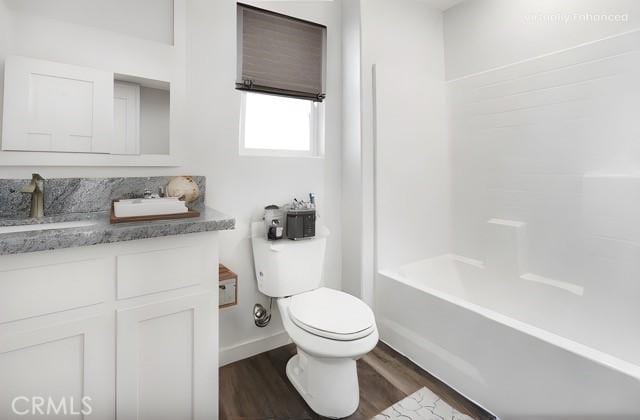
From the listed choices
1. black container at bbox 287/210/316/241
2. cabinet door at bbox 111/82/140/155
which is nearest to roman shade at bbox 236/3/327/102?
cabinet door at bbox 111/82/140/155

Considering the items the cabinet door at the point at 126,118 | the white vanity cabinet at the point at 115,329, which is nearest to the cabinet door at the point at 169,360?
the white vanity cabinet at the point at 115,329

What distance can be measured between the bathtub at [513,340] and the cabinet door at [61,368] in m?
1.49

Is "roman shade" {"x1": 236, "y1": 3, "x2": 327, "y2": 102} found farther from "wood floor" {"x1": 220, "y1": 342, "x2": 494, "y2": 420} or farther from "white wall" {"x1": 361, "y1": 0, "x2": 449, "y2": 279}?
"wood floor" {"x1": 220, "y1": 342, "x2": 494, "y2": 420}

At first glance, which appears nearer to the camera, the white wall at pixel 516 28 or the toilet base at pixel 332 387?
the toilet base at pixel 332 387

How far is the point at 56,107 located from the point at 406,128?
1941mm

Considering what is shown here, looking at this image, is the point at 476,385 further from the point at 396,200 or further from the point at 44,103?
the point at 44,103

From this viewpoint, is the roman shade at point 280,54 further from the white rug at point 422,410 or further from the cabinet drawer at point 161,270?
the white rug at point 422,410

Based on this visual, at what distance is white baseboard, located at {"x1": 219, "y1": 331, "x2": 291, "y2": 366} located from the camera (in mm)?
1771

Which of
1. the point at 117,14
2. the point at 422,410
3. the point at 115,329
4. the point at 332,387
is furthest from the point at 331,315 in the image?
the point at 117,14

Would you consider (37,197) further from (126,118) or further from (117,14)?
(117,14)

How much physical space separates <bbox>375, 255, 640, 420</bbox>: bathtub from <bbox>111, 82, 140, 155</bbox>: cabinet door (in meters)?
1.61

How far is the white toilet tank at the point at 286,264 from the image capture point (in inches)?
65.7

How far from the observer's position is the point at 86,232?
94 centimetres

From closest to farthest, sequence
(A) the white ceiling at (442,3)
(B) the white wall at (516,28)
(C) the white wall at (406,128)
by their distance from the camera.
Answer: (B) the white wall at (516,28), (C) the white wall at (406,128), (A) the white ceiling at (442,3)
